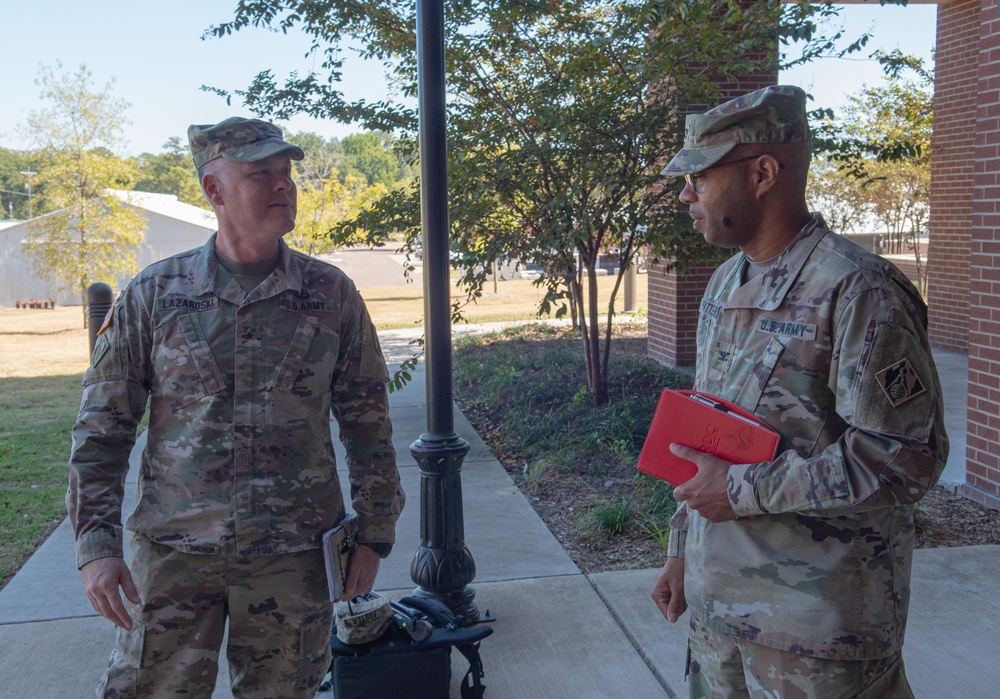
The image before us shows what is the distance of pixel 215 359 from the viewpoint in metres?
2.47

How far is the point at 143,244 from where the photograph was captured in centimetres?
3106

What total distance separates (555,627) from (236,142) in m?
2.61

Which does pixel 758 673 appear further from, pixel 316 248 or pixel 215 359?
pixel 316 248

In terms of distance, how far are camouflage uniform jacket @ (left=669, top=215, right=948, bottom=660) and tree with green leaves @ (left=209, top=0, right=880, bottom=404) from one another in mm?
4592

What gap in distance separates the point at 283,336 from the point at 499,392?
6.57m

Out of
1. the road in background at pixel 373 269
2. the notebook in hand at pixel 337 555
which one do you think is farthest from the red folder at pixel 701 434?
the road in background at pixel 373 269

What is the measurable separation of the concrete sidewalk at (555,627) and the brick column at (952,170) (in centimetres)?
761

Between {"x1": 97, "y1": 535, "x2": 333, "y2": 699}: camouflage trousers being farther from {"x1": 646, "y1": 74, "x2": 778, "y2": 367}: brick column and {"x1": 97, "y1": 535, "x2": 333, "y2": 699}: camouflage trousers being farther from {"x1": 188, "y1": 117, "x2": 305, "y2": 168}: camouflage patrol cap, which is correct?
{"x1": 646, "y1": 74, "x2": 778, "y2": 367}: brick column

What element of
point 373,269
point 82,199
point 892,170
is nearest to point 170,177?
point 373,269

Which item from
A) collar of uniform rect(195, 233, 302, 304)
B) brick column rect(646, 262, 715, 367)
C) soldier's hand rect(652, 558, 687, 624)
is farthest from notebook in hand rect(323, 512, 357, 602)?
brick column rect(646, 262, 715, 367)

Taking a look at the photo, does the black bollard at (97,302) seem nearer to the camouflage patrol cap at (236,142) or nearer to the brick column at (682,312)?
the brick column at (682,312)

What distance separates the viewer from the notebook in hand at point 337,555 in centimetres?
251

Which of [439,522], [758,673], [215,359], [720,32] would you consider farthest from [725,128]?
[720,32]

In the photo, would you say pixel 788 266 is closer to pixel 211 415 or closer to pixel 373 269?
pixel 211 415
